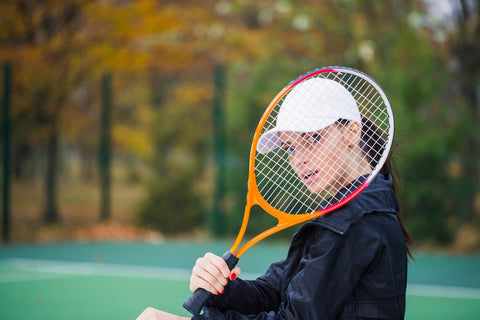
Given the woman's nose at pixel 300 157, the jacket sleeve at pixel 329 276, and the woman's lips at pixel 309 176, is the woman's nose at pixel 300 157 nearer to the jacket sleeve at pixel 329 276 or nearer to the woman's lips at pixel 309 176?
the woman's lips at pixel 309 176

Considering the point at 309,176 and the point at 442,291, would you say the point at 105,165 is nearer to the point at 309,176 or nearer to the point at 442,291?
the point at 442,291

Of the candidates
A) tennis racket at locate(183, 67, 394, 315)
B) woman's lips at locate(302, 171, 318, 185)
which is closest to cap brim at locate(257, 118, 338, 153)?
tennis racket at locate(183, 67, 394, 315)

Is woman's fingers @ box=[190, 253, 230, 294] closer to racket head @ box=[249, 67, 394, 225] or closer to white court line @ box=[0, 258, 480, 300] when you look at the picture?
racket head @ box=[249, 67, 394, 225]

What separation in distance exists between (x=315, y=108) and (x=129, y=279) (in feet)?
12.9

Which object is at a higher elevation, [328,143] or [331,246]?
[328,143]

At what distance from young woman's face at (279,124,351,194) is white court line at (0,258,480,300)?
132 inches

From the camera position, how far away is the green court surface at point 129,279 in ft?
14.6

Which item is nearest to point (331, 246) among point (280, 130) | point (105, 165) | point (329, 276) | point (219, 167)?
point (329, 276)

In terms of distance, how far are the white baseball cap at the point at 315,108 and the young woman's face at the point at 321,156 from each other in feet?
0.12

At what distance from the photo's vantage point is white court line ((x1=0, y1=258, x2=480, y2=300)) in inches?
199

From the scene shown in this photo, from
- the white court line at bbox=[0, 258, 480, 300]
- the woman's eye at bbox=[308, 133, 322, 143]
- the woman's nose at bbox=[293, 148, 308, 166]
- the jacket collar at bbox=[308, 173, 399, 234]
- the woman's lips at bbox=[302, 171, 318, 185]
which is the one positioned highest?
the woman's eye at bbox=[308, 133, 322, 143]

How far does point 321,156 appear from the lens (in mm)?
1938

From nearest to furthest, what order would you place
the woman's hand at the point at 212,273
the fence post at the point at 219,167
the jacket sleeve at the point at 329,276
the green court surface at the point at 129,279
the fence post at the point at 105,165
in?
the jacket sleeve at the point at 329,276, the woman's hand at the point at 212,273, the green court surface at the point at 129,279, the fence post at the point at 219,167, the fence post at the point at 105,165

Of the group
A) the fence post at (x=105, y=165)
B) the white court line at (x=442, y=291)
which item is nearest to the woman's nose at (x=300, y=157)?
the white court line at (x=442, y=291)
